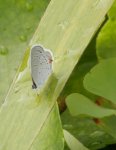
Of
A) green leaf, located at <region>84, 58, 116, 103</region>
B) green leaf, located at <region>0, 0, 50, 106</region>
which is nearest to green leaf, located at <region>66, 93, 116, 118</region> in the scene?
green leaf, located at <region>84, 58, 116, 103</region>

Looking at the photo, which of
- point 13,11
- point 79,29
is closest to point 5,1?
point 13,11

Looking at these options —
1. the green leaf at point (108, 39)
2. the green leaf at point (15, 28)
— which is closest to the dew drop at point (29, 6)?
the green leaf at point (15, 28)

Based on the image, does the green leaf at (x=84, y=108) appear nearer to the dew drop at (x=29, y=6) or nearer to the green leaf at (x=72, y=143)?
the green leaf at (x=72, y=143)

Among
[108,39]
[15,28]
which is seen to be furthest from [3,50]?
[108,39]

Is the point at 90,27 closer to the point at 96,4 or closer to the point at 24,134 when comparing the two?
the point at 96,4

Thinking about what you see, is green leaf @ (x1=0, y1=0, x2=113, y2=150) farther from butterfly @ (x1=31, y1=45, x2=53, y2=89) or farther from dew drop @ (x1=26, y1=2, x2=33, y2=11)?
dew drop @ (x1=26, y1=2, x2=33, y2=11)

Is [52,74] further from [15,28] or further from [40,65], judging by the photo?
[15,28]
